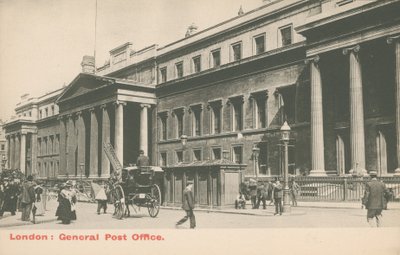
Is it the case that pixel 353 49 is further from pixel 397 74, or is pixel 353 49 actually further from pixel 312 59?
pixel 397 74

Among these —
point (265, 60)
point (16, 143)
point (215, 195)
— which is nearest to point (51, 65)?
point (215, 195)

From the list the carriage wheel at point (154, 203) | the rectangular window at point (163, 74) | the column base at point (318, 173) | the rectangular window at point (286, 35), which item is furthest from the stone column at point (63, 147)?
the carriage wheel at point (154, 203)

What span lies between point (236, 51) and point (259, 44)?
2.37m

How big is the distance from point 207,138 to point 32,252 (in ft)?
81.4

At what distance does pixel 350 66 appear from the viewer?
2461 centimetres

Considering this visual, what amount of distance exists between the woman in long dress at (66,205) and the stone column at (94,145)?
24163 millimetres

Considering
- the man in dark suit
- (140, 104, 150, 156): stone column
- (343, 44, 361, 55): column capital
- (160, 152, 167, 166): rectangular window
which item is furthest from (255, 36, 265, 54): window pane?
the man in dark suit

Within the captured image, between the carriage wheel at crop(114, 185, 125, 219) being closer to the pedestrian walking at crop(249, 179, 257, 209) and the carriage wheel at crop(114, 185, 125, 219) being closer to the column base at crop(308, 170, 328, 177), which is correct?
the pedestrian walking at crop(249, 179, 257, 209)

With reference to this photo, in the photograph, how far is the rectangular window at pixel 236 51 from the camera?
34.7m

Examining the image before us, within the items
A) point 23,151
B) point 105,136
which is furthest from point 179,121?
point 23,151

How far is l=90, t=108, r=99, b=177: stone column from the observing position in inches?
1636

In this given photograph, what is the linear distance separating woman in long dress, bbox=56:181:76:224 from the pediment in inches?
913

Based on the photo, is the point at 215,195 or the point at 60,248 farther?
the point at 215,195

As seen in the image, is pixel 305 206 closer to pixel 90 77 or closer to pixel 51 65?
pixel 51 65
